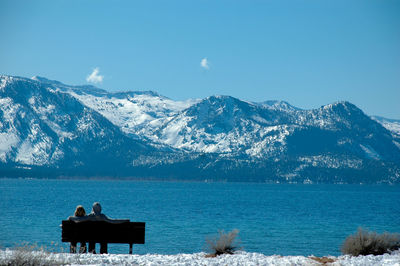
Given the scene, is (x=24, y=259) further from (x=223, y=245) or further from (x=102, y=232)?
(x=223, y=245)

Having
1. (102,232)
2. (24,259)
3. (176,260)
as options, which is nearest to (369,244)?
(176,260)

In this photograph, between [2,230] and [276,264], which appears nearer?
[276,264]

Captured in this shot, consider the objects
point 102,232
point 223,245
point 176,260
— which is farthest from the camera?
point 223,245

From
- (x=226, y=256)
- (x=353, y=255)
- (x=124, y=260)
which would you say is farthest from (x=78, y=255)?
(x=353, y=255)

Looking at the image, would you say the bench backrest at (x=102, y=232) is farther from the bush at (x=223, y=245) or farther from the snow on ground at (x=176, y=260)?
the bush at (x=223, y=245)

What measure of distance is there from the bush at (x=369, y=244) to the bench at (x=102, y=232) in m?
7.91

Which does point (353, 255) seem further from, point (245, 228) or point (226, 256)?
point (245, 228)

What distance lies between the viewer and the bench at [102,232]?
2183 cm

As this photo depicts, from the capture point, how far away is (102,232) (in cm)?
2189

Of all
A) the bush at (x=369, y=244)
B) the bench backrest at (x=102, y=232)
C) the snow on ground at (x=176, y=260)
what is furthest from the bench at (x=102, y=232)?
the bush at (x=369, y=244)

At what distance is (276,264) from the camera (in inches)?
730

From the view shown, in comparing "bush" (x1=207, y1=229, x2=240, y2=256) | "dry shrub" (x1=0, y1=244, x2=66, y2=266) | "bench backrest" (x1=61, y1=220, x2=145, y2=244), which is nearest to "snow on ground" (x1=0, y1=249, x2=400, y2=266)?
"dry shrub" (x1=0, y1=244, x2=66, y2=266)

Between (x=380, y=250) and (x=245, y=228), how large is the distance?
44091 mm

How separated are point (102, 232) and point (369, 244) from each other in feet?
32.5
